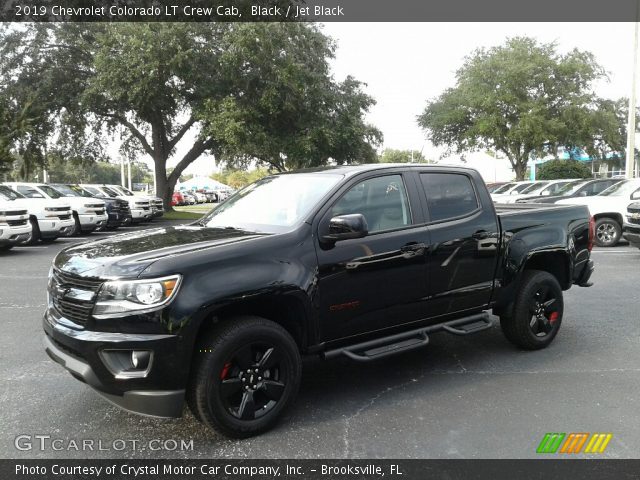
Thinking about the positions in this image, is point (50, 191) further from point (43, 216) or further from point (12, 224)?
point (12, 224)

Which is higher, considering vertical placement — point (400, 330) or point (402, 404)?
point (400, 330)

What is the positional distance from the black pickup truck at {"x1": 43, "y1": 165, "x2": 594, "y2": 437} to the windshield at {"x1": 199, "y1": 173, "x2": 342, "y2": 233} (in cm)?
2

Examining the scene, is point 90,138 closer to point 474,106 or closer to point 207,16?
point 207,16

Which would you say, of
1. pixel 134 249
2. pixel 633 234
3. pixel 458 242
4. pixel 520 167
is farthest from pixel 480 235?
pixel 520 167

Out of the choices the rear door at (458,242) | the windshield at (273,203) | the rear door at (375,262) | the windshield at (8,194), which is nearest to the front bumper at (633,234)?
the rear door at (458,242)

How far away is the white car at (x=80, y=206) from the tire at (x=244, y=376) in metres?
14.8

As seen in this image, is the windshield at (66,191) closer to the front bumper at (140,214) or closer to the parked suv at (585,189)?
the front bumper at (140,214)

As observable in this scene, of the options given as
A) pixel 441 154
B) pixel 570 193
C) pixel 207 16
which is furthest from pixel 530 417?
pixel 441 154

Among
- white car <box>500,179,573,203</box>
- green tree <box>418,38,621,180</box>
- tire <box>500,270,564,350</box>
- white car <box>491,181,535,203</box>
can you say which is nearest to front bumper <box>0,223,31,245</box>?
tire <box>500,270,564,350</box>

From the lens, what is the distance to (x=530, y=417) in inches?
157

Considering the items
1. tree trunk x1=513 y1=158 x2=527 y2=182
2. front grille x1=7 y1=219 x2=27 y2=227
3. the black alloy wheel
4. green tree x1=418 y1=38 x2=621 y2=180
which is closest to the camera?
the black alloy wheel

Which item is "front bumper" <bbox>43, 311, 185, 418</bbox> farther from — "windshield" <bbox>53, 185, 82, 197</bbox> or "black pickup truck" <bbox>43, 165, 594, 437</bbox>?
"windshield" <bbox>53, 185, 82, 197</bbox>

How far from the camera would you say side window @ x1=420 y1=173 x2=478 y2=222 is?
486 centimetres

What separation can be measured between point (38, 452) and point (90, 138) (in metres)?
30.1
